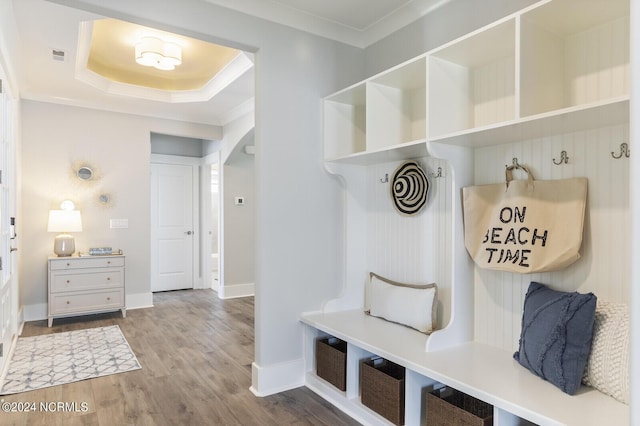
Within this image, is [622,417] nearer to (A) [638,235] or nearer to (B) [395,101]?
(A) [638,235]

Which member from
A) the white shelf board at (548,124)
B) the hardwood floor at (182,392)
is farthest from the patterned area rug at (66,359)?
the white shelf board at (548,124)

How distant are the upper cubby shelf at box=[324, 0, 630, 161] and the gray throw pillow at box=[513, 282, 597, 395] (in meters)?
0.75

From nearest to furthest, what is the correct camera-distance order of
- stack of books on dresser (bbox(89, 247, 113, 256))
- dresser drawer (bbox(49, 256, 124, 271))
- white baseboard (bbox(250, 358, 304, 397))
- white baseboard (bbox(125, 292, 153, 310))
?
white baseboard (bbox(250, 358, 304, 397)), dresser drawer (bbox(49, 256, 124, 271)), stack of books on dresser (bbox(89, 247, 113, 256)), white baseboard (bbox(125, 292, 153, 310))

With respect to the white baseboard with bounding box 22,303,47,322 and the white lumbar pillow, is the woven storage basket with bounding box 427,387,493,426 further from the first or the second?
the white baseboard with bounding box 22,303,47,322

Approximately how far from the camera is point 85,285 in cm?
473

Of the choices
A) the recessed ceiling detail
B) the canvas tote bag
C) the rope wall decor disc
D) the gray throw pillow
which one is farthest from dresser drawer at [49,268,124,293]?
the gray throw pillow

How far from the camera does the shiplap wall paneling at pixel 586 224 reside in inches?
67.6

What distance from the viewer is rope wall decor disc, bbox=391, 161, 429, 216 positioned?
262 cm

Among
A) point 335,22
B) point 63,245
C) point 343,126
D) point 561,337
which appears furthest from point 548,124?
point 63,245

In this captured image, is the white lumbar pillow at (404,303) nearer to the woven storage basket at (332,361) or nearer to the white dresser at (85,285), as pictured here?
the woven storage basket at (332,361)

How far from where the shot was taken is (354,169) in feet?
9.96

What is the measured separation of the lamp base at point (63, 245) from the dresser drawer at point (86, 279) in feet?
0.72

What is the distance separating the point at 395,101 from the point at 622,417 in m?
1.96

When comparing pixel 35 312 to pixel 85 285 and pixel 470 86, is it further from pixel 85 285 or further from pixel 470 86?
pixel 470 86
